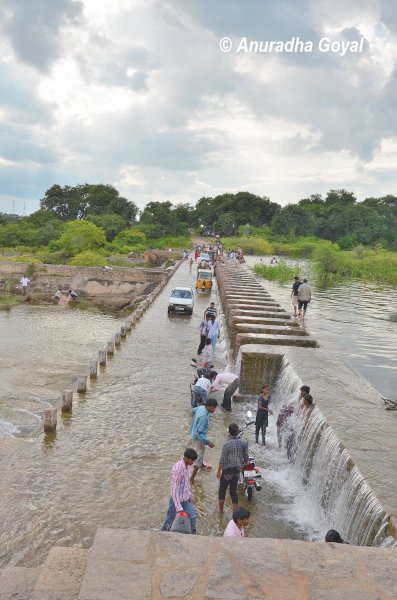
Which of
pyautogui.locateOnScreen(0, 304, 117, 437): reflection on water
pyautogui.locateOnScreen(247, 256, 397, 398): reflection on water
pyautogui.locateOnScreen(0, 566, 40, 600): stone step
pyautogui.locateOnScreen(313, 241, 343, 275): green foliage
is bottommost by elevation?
pyautogui.locateOnScreen(0, 304, 117, 437): reflection on water

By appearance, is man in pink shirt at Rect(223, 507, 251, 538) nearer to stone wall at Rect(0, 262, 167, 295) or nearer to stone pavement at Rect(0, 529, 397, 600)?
stone pavement at Rect(0, 529, 397, 600)

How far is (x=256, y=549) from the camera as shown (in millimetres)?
5637

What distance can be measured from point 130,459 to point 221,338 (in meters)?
12.2

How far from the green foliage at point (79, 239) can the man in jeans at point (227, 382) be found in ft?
152

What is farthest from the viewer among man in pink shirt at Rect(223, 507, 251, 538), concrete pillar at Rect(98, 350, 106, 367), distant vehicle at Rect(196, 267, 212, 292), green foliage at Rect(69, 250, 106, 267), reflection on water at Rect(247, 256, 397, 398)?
green foliage at Rect(69, 250, 106, 267)

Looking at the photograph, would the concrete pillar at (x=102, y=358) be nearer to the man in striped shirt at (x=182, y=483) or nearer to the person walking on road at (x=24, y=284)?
the man in striped shirt at (x=182, y=483)

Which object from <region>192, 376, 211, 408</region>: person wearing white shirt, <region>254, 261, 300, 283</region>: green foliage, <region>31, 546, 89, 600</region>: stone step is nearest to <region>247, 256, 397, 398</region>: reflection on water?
<region>254, 261, 300, 283</region>: green foliage

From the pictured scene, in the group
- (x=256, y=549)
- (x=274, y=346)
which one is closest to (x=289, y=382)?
(x=274, y=346)

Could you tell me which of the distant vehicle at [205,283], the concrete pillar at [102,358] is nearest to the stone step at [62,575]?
the concrete pillar at [102,358]

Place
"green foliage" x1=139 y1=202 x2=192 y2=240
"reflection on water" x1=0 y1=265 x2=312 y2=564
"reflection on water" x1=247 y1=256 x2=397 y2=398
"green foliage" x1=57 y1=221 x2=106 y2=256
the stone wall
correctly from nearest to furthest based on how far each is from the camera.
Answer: "reflection on water" x1=0 y1=265 x2=312 y2=564, "reflection on water" x1=247 y1=256 x2=397 y2=398, the stone wall, "green foliage" x1=57 y1=221 x2=106 y2=256, "green foliage" x1=139 y1=202 x2=192 y2=240

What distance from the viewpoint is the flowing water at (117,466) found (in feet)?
25.7

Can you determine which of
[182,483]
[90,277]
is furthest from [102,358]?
[90,277]

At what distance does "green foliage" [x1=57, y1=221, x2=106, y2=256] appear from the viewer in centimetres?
5694

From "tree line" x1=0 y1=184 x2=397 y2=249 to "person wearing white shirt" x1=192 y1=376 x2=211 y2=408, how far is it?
56.9m
